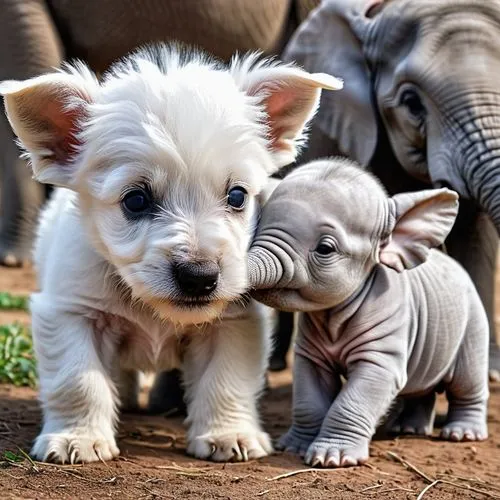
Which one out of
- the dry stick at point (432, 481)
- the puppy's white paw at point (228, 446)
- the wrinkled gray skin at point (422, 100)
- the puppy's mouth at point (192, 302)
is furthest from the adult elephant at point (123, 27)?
the puppy's mouth at point (192, 302)

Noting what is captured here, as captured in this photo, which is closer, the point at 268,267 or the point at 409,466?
the point at 268,267

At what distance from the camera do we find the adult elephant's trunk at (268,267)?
4.85 m

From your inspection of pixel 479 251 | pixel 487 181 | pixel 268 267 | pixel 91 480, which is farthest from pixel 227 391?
pixel 479 251

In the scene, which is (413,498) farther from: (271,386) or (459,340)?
(271,386)

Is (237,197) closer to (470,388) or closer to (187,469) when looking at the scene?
(187,469)

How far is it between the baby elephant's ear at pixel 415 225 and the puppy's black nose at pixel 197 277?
35.6 inches

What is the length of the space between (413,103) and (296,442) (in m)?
2.02

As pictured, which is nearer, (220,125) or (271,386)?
(220,125)

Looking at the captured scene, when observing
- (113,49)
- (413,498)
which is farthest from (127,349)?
(113,49)

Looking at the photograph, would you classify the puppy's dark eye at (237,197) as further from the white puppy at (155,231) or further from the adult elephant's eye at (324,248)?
the adult elephant's eye at (324,248)

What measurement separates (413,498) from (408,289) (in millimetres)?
965

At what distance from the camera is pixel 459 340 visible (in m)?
5.55

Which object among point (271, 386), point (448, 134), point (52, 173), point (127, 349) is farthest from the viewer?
point (271, 386)

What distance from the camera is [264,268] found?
4879mm
